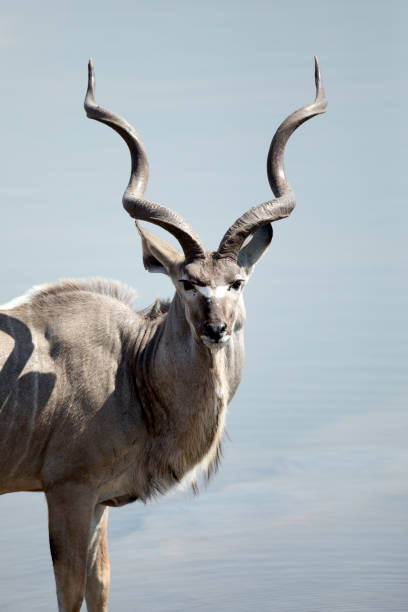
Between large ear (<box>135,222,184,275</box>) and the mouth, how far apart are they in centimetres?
54

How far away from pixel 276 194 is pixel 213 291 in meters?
0.93

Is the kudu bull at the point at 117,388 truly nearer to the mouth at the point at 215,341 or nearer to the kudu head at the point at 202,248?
the kudu head at the point at 202,248

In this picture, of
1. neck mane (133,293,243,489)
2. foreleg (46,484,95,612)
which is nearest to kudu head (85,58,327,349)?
neck mane (133,293,243,489)

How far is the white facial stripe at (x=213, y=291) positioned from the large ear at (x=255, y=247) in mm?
334

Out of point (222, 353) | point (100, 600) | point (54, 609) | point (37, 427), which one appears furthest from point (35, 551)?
point (222, 353)

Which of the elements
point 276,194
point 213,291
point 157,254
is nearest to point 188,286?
point 213,291

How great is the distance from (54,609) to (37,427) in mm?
1960

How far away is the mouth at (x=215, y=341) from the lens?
5.03 metres

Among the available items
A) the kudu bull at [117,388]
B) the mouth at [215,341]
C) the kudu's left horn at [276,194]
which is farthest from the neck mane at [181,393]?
the kudu's left horn at [276,194]

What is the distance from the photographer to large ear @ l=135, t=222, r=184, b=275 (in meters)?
5.50

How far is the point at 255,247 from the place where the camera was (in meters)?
5.57

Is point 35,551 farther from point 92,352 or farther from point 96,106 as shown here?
point 96,106

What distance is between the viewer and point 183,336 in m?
5.51

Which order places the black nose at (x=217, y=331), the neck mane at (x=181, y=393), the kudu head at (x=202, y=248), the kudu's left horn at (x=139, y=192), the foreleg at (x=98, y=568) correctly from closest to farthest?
the black nose at (x=217, y=331) → the kudu head at (x=202, y=248) → the kudu's left horn at (x=139, y=192) → the neck mane at (x=181, y=393) → the foreleg at (x=98, y=568)
